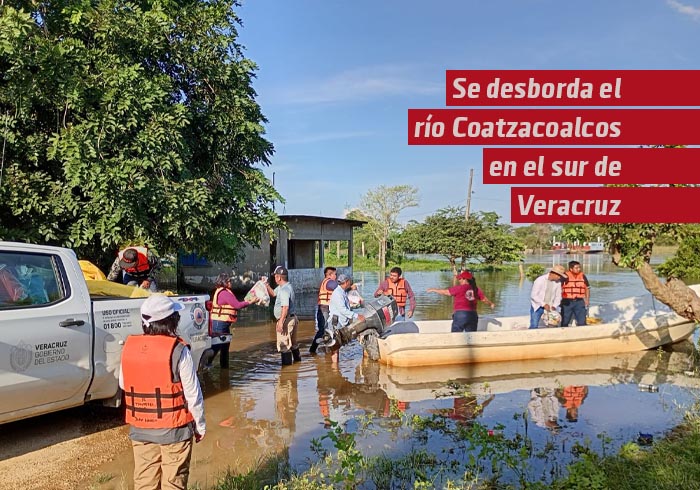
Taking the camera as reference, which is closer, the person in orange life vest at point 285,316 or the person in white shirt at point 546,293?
the person in orange life vest at point 285,316

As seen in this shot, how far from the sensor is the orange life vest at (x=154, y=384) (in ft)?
11.2

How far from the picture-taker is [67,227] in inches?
410

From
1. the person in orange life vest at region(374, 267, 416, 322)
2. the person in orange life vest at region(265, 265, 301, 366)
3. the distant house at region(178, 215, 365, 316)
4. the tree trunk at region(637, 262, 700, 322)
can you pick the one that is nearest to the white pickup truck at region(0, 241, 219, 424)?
the person in orange life vest at region(265, 265, 301, 366)

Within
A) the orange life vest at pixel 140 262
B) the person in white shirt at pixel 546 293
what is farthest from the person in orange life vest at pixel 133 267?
the person in white shirt at pixel 546 293

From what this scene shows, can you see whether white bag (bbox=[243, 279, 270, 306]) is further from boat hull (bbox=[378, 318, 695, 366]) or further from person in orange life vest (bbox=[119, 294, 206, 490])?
person in orange life vest (bbox=[119, 294, 206, 490])

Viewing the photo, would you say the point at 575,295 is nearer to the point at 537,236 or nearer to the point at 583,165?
the point at 583,165

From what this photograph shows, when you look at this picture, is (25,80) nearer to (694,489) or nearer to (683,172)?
(683,172)

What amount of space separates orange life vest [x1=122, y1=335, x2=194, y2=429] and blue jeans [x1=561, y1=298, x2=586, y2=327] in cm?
978

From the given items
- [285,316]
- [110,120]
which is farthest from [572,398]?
[110,120]

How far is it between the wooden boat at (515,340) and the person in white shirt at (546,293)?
0.94 meters

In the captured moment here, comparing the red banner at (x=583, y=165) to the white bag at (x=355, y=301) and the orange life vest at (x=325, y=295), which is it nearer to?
the white bag at (x=355, y=301)

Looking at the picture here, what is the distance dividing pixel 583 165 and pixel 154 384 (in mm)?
6616

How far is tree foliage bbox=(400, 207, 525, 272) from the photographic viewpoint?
131 ft

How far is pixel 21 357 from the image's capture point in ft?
16.3
